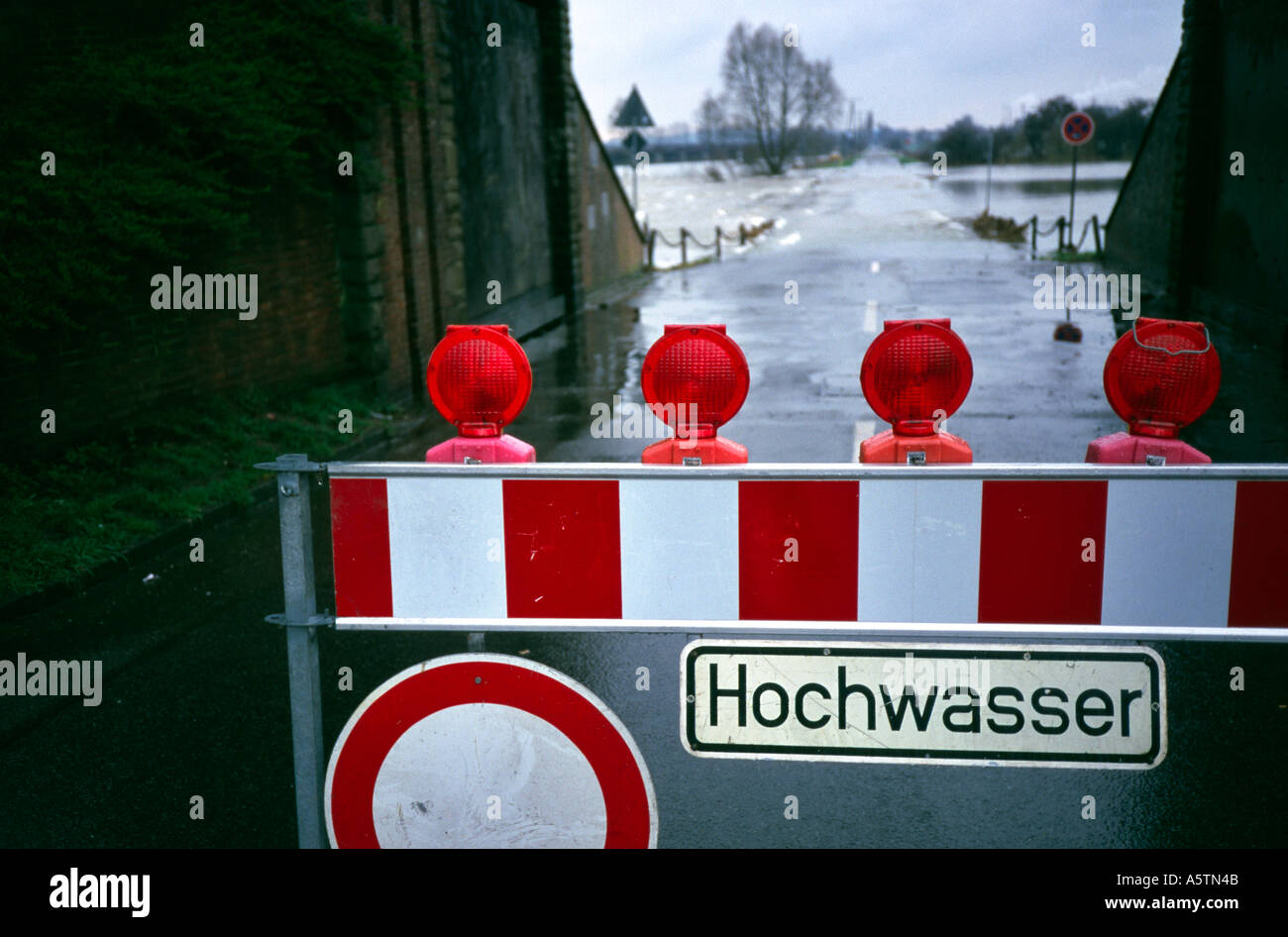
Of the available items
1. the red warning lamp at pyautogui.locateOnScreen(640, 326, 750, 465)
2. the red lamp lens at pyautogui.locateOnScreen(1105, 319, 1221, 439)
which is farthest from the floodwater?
the red warning lamp at pyautogui.locateOnScreen(640, 326, 750, 465)

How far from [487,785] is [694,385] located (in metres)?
1.03

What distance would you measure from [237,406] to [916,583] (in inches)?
324

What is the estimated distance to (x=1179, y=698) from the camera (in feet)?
16.0

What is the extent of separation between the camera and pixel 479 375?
2805 mm

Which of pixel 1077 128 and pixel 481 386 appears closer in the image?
pixel 481 386

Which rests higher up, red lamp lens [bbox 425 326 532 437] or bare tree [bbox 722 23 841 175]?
bare tree [bbox 722 23 841 175]

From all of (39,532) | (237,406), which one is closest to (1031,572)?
(39,532)

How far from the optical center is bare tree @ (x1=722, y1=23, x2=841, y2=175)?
105875 millimetres

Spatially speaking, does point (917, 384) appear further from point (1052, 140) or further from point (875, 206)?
point (1052, 140)

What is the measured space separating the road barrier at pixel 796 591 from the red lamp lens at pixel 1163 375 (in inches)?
11.5

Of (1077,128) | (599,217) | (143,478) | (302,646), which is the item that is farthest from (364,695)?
(1077,128)

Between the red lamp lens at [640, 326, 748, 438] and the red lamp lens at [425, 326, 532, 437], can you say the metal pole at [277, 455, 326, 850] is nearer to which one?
the red lamp lens at [425, 326, 532, 437]

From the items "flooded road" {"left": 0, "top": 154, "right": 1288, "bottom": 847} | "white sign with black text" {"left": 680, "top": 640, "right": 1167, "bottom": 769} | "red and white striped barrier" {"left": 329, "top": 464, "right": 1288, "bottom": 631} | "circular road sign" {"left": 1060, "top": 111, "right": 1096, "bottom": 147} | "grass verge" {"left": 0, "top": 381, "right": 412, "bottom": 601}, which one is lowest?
"flooded road" {"left": 0, "top": 154, "right": 1288, "bottom": 847}

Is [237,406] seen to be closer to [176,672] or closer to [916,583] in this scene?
[176,672]
